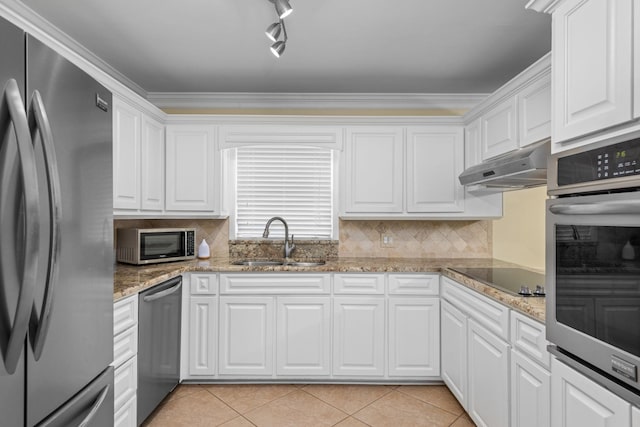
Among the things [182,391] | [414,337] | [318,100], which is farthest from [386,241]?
[182,391]

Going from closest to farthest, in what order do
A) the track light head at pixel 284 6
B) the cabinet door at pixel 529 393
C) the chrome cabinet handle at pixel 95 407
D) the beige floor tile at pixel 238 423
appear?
the chrome cabinet handle at pixel 95 407, the cabinet door at pixel 529 393, the track light head at pixel 284 6, the beige floor tile at pixel 238 423

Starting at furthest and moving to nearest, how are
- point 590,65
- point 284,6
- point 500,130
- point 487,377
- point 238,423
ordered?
point 500,130, point 238,423, point 487,377, point 284,6, point 590,65

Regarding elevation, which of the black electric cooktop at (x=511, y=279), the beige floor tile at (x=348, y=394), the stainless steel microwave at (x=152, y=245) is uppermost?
the stainless steel microwave at (x=152, y=245)

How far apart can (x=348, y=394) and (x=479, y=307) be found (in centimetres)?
125

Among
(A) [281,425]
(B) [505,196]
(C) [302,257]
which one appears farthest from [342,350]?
(B) [505,196]

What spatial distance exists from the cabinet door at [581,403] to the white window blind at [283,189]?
8.01ft

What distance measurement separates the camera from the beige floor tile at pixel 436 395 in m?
2.58

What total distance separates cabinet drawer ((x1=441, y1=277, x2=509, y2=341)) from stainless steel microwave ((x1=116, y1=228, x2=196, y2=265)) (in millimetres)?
2202

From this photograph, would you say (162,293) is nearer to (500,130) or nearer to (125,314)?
(125,314)

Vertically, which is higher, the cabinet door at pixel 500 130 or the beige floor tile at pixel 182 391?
the cabinet door at pixel 500 130

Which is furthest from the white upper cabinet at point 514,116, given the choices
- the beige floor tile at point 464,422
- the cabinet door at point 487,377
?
the beige floor tile at point 464,422

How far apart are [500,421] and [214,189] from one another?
8.73 ft

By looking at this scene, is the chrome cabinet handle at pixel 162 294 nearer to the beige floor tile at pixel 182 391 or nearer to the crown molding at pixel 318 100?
the beige floor tile at pixel 182 391

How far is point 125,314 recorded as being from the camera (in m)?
2.01
